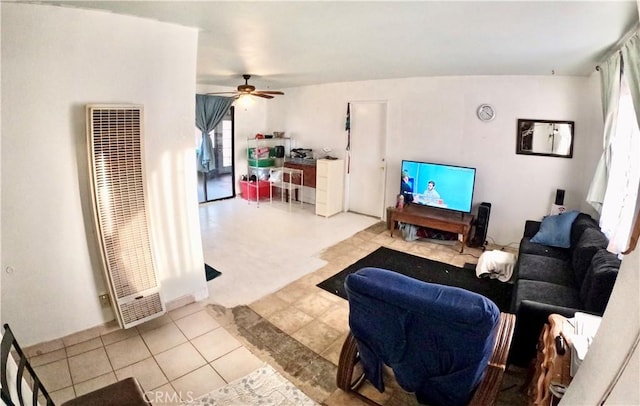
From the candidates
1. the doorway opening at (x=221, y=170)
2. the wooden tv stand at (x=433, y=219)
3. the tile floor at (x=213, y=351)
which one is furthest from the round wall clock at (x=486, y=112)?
the doorway opening at (x=221, y=170)

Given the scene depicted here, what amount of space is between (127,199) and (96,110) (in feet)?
2.11

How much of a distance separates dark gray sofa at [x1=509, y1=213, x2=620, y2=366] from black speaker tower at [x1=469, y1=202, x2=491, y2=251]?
2.73 feet

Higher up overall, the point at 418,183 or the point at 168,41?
the point at 168,41

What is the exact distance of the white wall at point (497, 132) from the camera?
378 centimetres

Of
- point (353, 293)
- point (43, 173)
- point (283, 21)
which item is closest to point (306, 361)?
point (353, 293)

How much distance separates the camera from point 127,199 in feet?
7.88

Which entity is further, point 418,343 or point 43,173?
point 43,173

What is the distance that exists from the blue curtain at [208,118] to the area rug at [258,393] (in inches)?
190

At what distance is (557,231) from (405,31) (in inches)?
104

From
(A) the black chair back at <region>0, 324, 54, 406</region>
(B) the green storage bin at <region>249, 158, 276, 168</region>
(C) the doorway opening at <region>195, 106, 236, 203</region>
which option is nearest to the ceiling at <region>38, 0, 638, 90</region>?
(A) the black chair back at <region>0, 324, 54, 406</region>

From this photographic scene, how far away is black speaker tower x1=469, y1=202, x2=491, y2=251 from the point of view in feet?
14.1

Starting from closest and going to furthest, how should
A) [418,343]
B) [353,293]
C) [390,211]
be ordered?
[418,343] → [353,293] → [390,211]

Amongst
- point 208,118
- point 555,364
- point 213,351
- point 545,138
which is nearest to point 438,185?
point 545,138

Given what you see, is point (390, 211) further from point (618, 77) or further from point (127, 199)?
point (127, 199)
